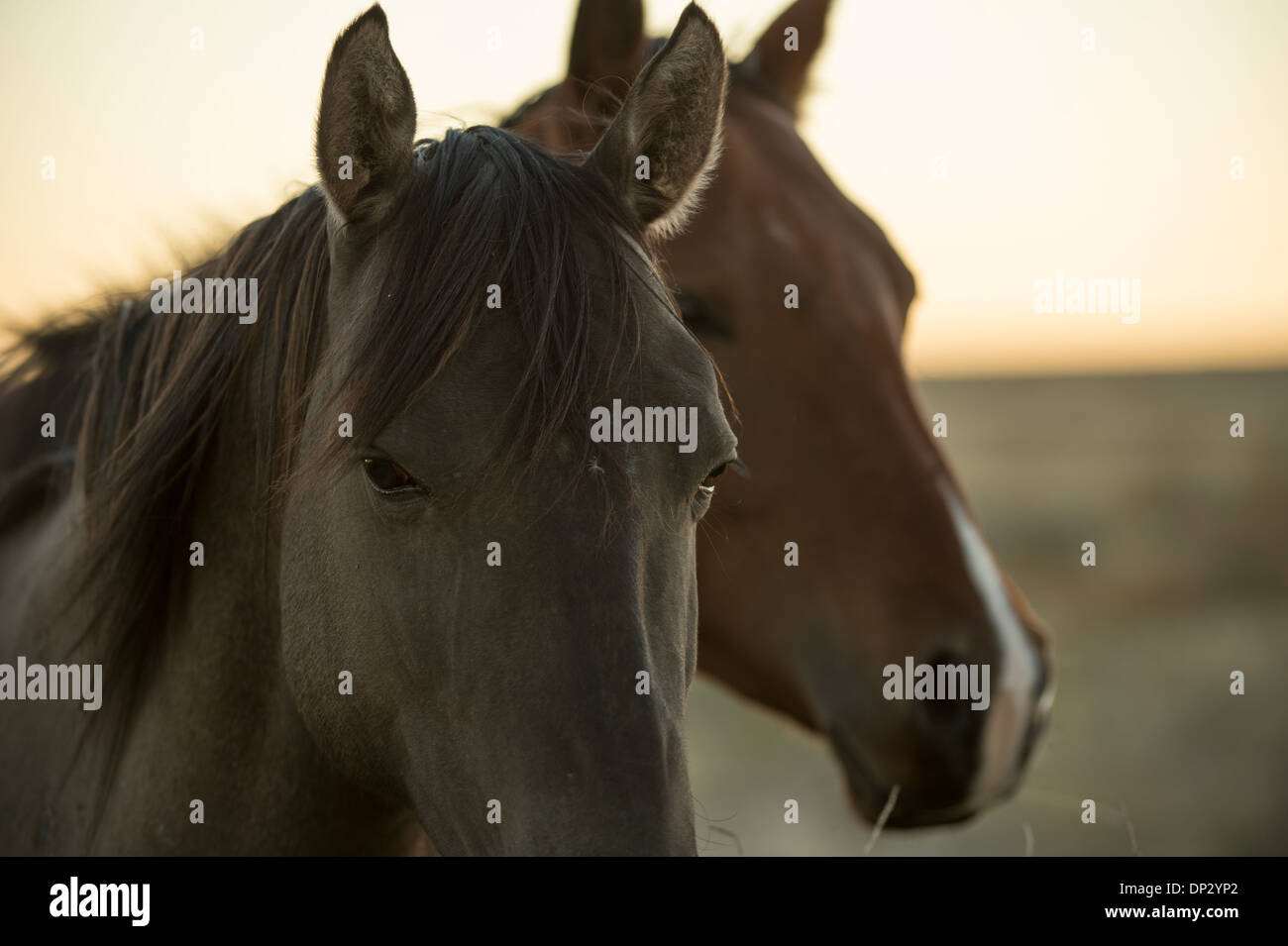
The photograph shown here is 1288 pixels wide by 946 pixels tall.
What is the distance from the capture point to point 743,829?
9.89m

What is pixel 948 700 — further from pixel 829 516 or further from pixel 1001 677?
pixel 829 516

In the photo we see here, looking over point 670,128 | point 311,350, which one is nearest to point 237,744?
point 311,350

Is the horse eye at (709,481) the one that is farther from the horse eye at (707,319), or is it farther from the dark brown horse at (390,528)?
the horse eye at (707,319)

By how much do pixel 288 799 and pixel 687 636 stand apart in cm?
93

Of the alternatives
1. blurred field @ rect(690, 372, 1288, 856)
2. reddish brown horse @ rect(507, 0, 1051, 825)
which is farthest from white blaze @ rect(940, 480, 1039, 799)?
blurred field @ rect(690, 372, 1288, 856)

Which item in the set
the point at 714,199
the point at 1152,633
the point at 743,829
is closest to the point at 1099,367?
the point at 1152,633

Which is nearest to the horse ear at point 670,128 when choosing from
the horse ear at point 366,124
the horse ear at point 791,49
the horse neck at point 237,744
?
the horse ear at point 366,124

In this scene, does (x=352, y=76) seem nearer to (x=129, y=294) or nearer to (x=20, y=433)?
(x=129, y=294)

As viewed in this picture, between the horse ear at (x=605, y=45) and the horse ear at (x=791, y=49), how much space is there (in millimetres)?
685

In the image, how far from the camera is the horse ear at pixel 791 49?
15.3ft

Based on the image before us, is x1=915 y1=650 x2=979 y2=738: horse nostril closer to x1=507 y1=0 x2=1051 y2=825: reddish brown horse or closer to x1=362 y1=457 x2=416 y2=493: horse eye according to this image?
x1=507 y1=0 x2=1051 y2=825: reddish brown horse

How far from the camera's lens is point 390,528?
2203 mm

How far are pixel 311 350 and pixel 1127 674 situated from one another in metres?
15.0

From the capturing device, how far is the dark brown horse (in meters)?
2.08
